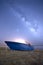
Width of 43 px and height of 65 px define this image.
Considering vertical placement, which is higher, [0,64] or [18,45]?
[18,45]

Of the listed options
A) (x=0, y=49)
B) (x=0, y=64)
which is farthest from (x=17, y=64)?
(x=0, y=49)

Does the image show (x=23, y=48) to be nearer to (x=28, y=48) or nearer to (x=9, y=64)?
(x=28, y=48)

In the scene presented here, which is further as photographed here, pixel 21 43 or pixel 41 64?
pixel 21 43

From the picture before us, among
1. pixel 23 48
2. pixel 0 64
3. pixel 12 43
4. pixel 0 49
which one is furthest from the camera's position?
pixel 23 48

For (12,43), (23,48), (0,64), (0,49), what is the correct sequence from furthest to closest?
(23,48)
(12,43)
(0,49)
(0,64)

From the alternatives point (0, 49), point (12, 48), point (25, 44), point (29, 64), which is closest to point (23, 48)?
point (25, 44)

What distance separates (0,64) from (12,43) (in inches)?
784

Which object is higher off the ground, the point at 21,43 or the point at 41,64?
the point at 21,43

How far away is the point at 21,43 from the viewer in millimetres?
30500

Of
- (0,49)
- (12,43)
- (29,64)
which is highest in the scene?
(12,43)

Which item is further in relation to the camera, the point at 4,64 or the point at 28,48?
the point at 28,48

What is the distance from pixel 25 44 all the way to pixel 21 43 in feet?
7.51

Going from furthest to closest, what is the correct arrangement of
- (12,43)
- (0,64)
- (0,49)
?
(12,43) → (0,49) → (0,64)

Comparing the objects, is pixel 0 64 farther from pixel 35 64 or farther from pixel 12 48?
pixel 12 48
